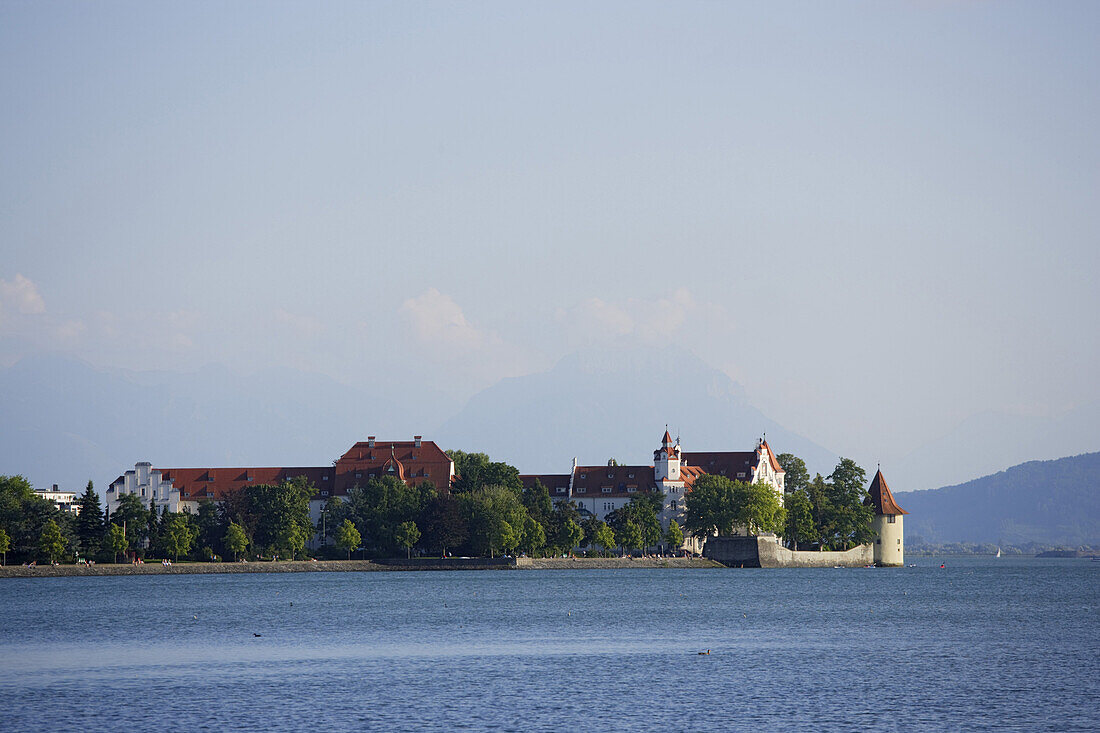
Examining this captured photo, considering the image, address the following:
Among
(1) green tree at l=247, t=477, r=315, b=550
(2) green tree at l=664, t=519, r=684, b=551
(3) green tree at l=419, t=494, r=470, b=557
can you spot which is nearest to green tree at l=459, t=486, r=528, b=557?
(3) green tree at l=419, t=494, r=470, b=557

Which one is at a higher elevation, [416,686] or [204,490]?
[204,490]

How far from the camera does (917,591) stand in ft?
336

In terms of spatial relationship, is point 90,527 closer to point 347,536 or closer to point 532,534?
point 347,536

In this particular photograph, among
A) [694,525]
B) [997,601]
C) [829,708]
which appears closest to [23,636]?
[829,708]

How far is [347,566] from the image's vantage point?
13375 centimetres

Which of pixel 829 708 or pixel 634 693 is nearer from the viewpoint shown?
pixel 829 708

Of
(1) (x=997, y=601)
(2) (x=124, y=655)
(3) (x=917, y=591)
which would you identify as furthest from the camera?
(3) (x=917, y=591)

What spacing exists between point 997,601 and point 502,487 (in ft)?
205

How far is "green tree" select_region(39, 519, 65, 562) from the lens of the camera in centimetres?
A: 11944

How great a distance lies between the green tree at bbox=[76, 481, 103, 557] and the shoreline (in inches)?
99.8

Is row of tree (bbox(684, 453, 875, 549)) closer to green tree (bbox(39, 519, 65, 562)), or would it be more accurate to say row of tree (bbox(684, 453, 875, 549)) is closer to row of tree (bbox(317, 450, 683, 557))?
row of tree (bbox(317, 450, 683, 557))

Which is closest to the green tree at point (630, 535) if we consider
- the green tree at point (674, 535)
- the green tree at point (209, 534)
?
the green tree at point (674, 535)

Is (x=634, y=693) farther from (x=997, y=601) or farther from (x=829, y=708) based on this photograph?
(x=997, y=601)

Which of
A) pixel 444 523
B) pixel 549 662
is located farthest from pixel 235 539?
pixel 549 662
